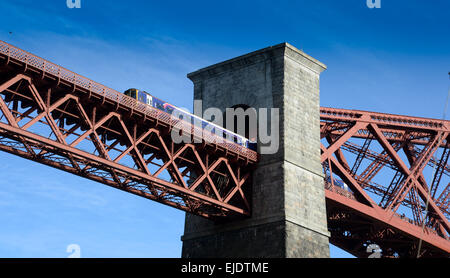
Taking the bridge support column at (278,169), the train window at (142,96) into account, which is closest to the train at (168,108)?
the train window at (142,96)

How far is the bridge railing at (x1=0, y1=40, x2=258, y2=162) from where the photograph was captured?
38.9m

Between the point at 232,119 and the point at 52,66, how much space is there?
63.1ft

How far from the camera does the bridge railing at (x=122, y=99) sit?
38906mm

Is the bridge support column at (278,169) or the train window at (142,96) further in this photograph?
the bridge support column at (278,169)

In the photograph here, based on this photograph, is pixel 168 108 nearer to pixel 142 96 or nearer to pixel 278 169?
pixel 142 96

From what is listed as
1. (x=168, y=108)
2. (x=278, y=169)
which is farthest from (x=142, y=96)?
(x=278, y=169)

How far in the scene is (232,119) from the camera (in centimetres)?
5631

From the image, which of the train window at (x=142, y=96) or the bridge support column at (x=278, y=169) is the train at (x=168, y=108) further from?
the bridge support column at (x=278, y=169)

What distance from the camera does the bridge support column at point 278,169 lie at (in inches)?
1935

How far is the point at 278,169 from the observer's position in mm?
50469

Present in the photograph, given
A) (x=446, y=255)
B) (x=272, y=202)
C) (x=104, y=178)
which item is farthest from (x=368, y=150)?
(x=104, y=178)

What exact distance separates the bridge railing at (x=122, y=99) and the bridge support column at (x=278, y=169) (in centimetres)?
278

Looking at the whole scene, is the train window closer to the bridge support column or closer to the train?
the train

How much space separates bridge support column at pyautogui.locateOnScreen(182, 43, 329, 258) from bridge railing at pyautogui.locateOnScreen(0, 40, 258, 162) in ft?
9.11
